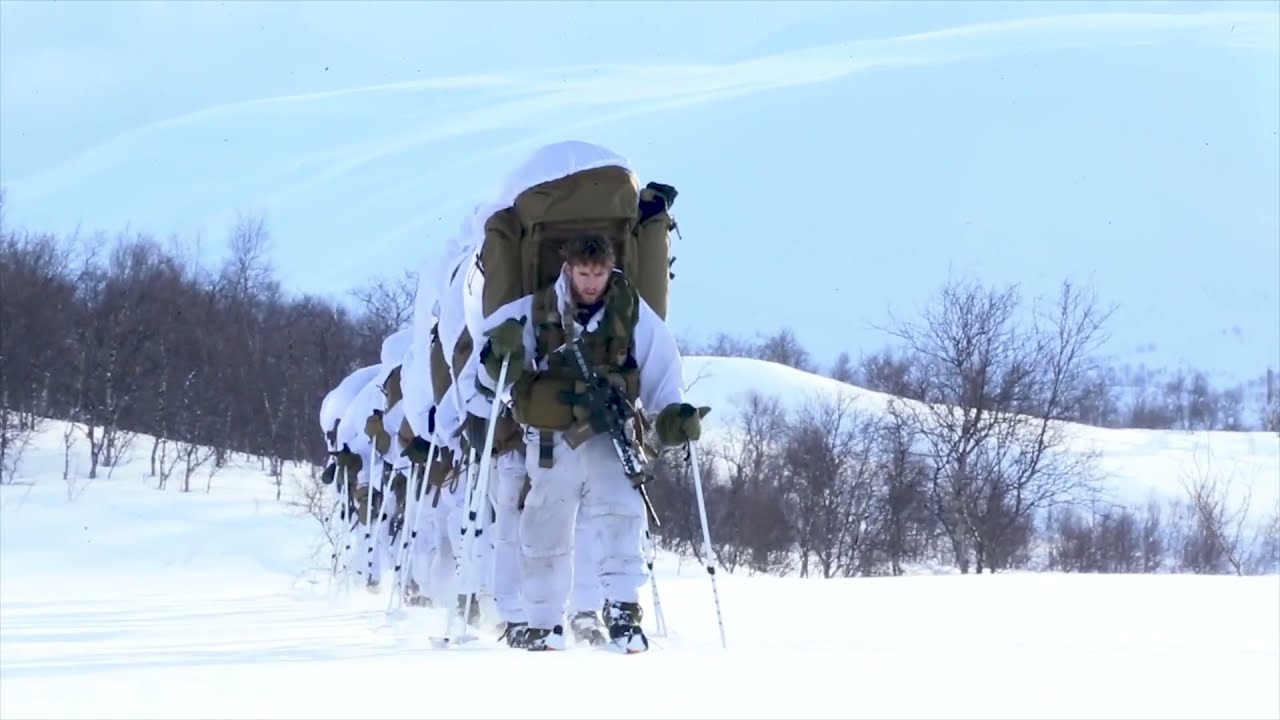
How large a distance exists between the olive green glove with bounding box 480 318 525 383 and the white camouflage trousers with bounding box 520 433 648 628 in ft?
1.44

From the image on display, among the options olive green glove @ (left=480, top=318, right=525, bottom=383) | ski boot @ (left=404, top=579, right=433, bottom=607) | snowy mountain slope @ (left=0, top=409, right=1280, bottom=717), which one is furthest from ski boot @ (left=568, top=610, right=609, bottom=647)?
ski boot @ (left=404, top=579, right=433, bottom=607)

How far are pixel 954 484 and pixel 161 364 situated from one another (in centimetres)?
3049

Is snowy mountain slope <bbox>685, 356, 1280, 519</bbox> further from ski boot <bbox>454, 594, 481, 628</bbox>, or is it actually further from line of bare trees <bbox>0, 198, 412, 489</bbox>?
ski boot <bbox>454, 594, 481, 628</bbox>

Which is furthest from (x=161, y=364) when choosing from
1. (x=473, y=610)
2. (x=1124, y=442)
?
(x=1124, y=442)

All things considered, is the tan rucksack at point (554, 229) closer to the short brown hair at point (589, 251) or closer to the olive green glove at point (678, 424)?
the short brown hair at point (589, 251)

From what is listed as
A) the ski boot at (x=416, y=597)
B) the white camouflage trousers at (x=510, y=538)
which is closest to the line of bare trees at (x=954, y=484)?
the ski boot at (x=416, y=597)

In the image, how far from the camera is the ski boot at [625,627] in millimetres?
7191

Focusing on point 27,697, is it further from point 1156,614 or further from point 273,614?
point 273,614

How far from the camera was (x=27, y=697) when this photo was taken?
15.9ft

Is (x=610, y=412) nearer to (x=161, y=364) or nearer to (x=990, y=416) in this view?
(x=990, y=416)

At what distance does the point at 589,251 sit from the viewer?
7879 mm

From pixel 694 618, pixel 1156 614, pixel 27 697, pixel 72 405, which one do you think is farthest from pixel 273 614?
pixel 72 405

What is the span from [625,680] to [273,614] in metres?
9.65

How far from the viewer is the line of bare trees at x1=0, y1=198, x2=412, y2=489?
51.7 metres
